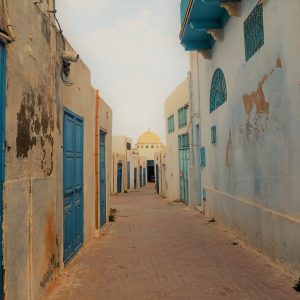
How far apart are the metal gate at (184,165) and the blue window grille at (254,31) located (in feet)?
33.5

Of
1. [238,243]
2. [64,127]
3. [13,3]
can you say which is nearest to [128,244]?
[238,243]

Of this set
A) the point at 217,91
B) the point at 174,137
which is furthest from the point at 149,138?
the point at 217,91

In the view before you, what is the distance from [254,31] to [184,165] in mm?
11972

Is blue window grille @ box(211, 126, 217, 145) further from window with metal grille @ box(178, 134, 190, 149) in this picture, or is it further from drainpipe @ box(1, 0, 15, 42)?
drainpipe @ box(1, 0, 15, 42)

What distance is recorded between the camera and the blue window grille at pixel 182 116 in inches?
710

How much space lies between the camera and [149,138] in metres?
58.4

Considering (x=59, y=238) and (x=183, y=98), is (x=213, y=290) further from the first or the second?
(x=183, y=98)

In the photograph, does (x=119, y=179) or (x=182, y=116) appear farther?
(x=119, y=179)

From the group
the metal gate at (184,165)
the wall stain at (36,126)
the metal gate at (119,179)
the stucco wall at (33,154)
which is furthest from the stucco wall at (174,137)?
the wall stain at (36,126)

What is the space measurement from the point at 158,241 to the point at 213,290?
3595 mm

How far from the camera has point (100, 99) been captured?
31.9ft

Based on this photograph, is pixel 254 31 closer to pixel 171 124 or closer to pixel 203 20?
pixel 203 20

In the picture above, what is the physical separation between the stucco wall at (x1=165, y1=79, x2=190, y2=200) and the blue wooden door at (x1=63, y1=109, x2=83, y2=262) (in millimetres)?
10487

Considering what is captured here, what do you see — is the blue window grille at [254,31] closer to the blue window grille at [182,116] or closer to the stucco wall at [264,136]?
the stucco wall at [264,136]
